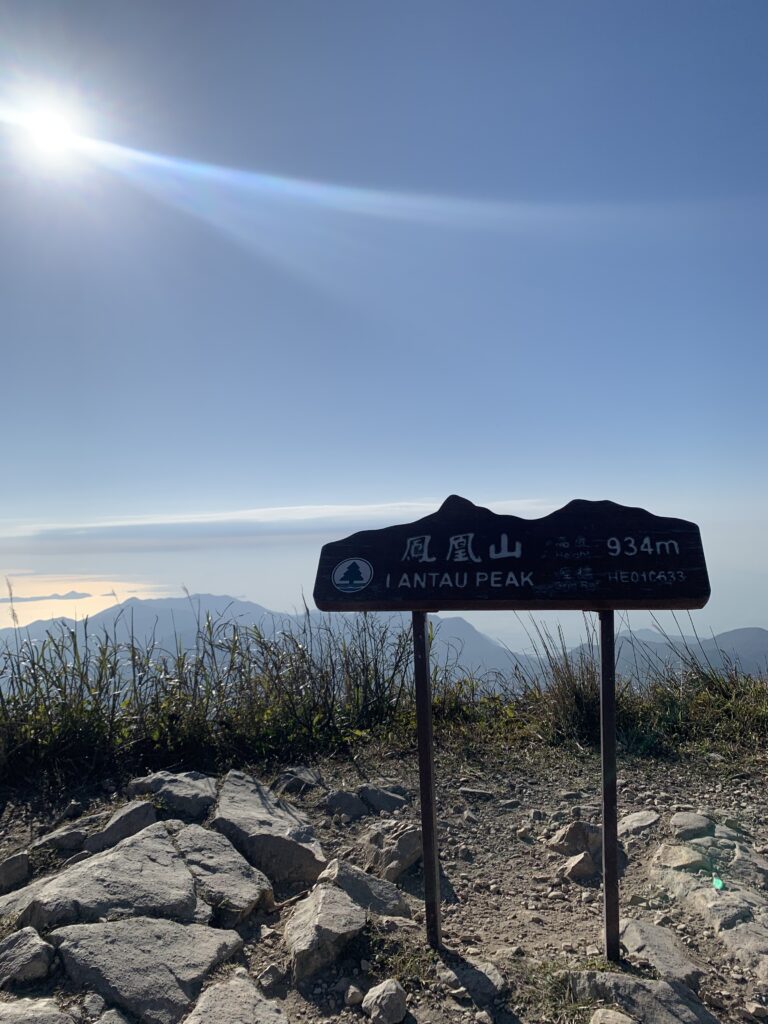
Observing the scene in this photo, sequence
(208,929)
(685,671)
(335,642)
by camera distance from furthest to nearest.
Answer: (685,671), (335,642), (208,929)

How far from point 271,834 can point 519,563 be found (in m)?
2.08

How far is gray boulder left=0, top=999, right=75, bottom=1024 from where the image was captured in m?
2.35

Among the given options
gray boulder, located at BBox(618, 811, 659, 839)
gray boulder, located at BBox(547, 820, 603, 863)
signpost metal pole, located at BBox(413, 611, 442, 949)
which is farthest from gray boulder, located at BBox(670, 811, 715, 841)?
signpost metal pole, located at BBox(413, 611, 442, 949)

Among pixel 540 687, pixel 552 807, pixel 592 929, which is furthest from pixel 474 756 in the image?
pixel 592 929

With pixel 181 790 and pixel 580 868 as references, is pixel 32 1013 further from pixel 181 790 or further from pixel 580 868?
pixel 580 868

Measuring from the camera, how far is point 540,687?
652 cm

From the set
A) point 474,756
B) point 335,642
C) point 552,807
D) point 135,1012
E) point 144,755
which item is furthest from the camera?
point 335,642

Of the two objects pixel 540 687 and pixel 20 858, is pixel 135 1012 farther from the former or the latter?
pixel 540 687

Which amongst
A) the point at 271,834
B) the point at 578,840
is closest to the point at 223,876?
the point at 271,834

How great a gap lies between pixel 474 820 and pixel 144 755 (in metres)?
2.34

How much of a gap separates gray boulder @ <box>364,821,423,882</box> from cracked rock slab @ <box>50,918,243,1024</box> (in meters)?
0.99

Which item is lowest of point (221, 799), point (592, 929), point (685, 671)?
point (592, 929)

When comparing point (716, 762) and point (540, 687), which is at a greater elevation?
point (540, 687)

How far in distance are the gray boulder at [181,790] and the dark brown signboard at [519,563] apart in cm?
175
